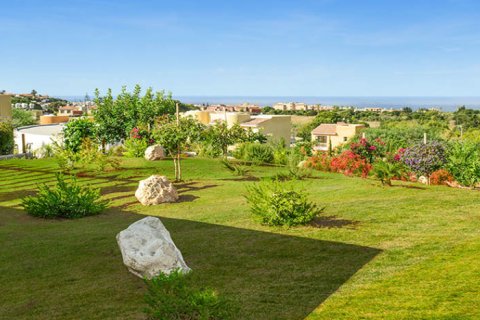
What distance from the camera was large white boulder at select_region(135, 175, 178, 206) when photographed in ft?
51.4

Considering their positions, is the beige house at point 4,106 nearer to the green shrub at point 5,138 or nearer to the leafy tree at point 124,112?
the green shrub at point 5,138

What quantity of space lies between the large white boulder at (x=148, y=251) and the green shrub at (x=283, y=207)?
3665mm

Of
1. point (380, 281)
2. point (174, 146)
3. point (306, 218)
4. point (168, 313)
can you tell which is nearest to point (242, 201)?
point (306, 218)

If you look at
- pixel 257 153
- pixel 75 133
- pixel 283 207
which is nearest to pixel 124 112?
pixel 75 133

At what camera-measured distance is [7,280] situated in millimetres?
8414

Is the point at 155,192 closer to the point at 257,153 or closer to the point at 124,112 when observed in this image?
the point at 257,153

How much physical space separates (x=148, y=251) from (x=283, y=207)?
4.30 m

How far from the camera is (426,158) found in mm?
20438

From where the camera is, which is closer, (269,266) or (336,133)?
(269,266)

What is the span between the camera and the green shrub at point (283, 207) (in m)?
11.4

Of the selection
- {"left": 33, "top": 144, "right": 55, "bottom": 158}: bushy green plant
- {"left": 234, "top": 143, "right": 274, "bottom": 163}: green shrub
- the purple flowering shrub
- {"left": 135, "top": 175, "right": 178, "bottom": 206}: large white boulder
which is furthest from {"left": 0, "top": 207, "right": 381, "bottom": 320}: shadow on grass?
{"left": 33, "top": 144, "right": 55, "bottom": 158}: bushy green plant

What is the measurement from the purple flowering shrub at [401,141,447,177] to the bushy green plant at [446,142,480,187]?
1.44 ft

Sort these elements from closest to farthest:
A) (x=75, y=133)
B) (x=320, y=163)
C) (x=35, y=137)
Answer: (x=320, y=163) → (x=75, y=133) → (x=35, y=137)

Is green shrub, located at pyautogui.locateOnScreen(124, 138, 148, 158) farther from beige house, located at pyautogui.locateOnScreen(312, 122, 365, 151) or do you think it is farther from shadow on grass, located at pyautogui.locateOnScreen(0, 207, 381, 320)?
beige house, located at pyautogui.locateOnScreen(312, 122, 365, 151)
